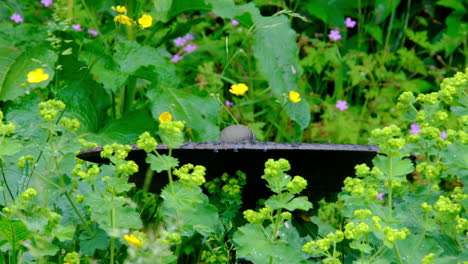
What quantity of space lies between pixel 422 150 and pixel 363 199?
287mm

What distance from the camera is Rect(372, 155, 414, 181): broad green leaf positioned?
143 cm

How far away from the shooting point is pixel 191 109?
2.47m

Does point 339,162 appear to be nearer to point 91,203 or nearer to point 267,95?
point 91,203

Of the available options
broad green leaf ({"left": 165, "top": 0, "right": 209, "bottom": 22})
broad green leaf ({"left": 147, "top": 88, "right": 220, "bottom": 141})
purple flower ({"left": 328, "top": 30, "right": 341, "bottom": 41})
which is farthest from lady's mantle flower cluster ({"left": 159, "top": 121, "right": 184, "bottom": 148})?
purple flower ({"left": 328, "top": 30, "right": 341, "bottom": 41})

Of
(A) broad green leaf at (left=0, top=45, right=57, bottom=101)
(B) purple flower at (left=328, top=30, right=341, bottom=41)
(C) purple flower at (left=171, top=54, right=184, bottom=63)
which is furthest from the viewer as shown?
(B) purple flower at (left=328, top=30, right=341, bottom=41)

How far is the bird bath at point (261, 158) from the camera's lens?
1.68 metres

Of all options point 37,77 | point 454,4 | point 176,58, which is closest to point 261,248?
point 37,77

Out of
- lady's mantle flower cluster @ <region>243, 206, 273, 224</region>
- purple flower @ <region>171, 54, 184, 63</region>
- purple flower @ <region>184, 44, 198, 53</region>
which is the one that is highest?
purple flower @ <region>184, 44, 198, 53</region>

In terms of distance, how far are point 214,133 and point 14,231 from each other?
1038mm

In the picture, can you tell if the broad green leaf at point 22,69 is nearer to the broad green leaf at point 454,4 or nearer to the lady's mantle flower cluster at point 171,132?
the lady's mantle flower cluster at point 171,132

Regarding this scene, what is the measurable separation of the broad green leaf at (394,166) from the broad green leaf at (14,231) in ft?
2.40

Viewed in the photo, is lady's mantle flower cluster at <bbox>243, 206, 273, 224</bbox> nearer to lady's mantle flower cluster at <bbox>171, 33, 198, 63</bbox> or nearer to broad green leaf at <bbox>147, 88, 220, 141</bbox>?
broad green leaf at <bbox>147, 88, 220, 141</bbox>

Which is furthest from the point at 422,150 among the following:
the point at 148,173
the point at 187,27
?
the point at 187,27

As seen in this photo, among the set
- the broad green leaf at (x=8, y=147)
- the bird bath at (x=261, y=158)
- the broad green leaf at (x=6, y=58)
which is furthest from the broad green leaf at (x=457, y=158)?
the broad green leaf at (x=6, y=58)
